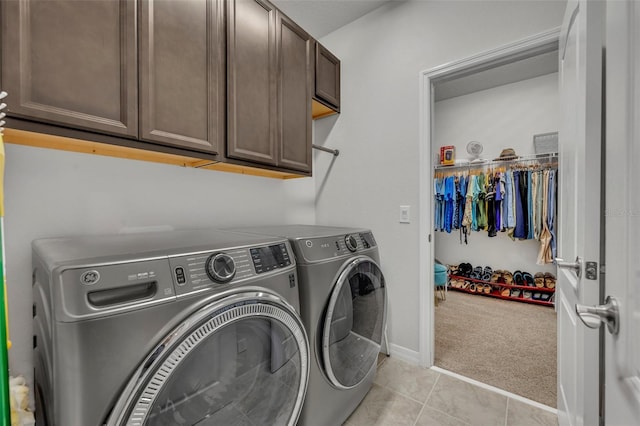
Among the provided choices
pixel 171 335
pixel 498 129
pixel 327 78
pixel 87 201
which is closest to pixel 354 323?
pixel 171 335

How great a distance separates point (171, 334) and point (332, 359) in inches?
31.2

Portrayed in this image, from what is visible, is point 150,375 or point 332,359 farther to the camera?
point 332,359

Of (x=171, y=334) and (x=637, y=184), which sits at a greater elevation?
(x=637, y=184)

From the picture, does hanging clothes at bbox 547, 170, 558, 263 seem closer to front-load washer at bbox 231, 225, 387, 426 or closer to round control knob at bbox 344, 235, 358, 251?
front-load washer at bbox 231, 225, 387, 426

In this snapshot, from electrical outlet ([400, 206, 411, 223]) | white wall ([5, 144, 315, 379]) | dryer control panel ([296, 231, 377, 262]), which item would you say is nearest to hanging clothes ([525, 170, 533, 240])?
electrical outlet ([400, 206, 411, 223])

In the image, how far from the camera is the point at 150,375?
25.4 inches

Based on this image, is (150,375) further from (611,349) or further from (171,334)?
(611,349)

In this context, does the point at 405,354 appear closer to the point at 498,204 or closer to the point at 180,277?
the point at 180,277

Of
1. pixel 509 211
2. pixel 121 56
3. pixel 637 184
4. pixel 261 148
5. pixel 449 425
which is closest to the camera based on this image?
pixel 637 184

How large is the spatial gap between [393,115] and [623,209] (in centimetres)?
162

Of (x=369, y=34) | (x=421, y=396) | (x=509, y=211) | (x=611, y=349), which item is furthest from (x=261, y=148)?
(x=509, y=211)

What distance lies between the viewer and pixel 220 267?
2.77 feet

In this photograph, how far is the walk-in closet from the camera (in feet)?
8.90

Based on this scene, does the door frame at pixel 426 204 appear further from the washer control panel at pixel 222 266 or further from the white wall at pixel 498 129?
the white wall at pixel 498 129
